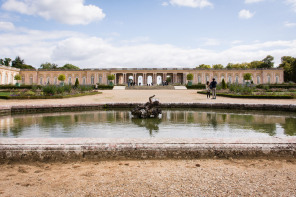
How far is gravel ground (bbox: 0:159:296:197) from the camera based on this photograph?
219 centimetres

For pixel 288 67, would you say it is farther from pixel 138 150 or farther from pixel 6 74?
pixel 6 74

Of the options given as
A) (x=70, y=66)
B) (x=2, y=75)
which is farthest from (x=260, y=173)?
(x=70, y=66)

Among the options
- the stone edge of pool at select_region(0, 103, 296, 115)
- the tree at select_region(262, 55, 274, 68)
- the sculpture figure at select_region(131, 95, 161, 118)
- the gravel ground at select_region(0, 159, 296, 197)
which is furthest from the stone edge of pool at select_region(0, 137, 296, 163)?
the tree at select_region(262, 55, 274, 68)

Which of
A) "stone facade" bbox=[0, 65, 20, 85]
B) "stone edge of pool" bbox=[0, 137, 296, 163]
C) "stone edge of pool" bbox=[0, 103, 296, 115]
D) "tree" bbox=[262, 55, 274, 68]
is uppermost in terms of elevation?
"tree" bbox=[262, 55, 274, 68]

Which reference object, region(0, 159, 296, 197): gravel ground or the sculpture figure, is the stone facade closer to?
the sculpture figure

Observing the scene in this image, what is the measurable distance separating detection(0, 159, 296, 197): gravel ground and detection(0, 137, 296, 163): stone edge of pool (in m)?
0.11

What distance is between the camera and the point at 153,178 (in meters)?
2.50

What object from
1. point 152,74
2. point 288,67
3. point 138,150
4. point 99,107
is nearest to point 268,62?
point 288,67

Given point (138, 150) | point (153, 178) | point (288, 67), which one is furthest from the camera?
point (288, 67)

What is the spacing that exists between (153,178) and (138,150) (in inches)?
25.2

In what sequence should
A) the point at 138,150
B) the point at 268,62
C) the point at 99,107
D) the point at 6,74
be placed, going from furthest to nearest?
1. the point at 268,62
2. the point at 6,74
3. the point at 99,107
4. the point at 138,150

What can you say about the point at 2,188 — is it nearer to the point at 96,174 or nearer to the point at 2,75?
the point at 96,174

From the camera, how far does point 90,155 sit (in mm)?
3090

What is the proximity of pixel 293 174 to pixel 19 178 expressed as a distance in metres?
3.07
